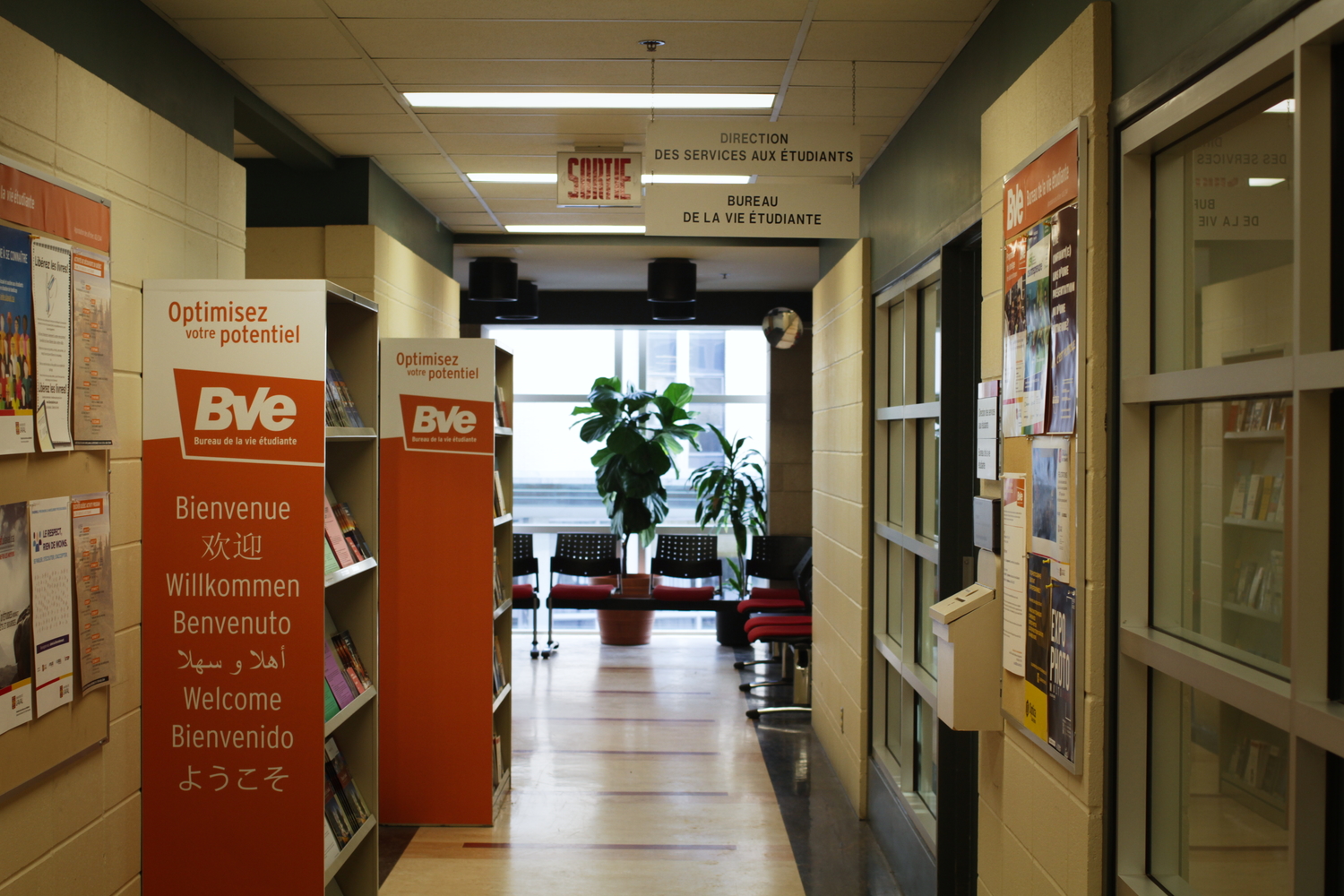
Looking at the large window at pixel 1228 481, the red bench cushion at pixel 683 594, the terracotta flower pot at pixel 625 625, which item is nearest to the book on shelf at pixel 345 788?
the large window at pixel 1228 481

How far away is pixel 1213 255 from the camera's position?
5.82ft

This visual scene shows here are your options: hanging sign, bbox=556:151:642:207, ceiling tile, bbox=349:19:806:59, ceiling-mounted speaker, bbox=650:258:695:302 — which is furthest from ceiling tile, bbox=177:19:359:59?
ceiling-mounted speaker, bbox=650:258:695:302

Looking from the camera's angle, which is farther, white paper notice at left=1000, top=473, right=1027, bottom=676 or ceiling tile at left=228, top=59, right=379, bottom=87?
ceiling tile at left=228, top=59, right=379, bottom=87

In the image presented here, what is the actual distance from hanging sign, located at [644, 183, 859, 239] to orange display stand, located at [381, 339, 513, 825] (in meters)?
1.31

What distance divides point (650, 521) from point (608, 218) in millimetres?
3216

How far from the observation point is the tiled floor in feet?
12.5

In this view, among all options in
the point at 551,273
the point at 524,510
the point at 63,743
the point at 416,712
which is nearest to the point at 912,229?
the point at 416,712

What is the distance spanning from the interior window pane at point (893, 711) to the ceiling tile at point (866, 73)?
8.51ft

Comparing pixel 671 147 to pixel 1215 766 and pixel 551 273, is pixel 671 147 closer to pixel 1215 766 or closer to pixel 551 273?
pixel 1215 766

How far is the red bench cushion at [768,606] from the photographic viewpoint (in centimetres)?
726

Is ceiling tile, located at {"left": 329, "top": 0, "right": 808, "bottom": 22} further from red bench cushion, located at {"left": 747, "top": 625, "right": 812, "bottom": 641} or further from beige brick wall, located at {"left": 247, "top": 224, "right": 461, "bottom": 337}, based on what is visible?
red bench cushion, located at {"left": 747, "top": 625, "right": 812, "bottom": 641}

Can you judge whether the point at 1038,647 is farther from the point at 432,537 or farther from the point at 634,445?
the point at 634,445

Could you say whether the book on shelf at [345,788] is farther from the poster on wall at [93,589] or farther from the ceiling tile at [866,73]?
the ceiling tile at [866,73]

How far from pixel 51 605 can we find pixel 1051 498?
2.55 m
